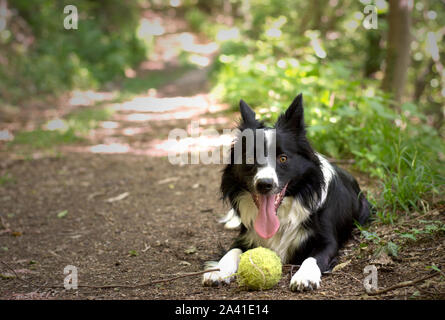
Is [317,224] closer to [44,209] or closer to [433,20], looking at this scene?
[44,209]

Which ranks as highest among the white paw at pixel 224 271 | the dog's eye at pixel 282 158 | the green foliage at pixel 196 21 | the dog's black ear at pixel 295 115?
the green foliage at pixel 196 21

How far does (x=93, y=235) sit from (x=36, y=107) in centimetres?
878

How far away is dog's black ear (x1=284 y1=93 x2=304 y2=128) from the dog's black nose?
0.66m

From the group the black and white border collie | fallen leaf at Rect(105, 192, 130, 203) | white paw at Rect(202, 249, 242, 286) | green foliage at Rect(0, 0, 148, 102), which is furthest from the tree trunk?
green foliage at Rect(0, 0, 148, 102)

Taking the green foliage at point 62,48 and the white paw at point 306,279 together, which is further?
the green foliage at point 62,48

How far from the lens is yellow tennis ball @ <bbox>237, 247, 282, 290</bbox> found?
326 centimetres

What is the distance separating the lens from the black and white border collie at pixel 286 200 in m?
3.63

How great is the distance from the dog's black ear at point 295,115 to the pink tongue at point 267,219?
70cm

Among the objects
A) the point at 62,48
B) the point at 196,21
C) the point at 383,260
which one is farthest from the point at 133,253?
the point at 196,21

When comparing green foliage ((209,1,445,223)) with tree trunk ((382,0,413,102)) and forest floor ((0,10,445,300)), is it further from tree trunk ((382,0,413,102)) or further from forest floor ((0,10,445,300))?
tree trunk ((382,0,413,102))

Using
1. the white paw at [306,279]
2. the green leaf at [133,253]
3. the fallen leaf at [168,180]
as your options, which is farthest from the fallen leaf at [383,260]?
the fallen leaf at [168,180]

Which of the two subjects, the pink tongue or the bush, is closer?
the pink tongue

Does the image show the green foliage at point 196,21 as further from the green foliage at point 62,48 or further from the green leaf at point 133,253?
the green leaf at point 133,253

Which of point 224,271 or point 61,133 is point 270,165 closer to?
point 224,271
